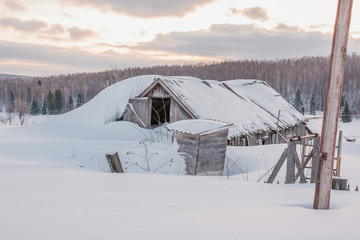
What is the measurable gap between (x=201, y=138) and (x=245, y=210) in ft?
20.0

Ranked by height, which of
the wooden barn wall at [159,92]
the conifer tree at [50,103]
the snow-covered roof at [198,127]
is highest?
the wooden barn wall at [159,92]

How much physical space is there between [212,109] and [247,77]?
284 feet

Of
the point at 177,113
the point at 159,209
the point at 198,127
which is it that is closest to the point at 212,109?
the point at 177,113

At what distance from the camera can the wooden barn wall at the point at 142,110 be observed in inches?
685

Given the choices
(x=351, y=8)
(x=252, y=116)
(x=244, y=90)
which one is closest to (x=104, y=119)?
(x=252, y=116)

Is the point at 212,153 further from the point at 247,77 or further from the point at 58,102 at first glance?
the point at 247,77

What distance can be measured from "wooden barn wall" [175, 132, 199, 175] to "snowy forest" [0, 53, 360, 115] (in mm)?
67871

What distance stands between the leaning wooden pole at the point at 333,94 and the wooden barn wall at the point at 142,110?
13627 mm

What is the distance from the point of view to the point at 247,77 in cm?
9944

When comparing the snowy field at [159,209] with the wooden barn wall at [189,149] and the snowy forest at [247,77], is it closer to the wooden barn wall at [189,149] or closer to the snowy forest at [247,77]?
the wooden barn wall at [189,149]

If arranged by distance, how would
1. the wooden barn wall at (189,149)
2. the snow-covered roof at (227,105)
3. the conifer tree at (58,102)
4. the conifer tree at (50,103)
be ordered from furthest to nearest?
the conifer tree at (58,102) < the conifer tree at (50,103) < the snow-covered roof at (227,105) < the wooden barn wall at (189,149)

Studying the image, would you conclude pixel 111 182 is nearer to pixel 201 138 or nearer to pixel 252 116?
pixel 201 138

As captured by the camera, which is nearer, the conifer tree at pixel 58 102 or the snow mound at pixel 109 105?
the snow mound at pixel 109 105

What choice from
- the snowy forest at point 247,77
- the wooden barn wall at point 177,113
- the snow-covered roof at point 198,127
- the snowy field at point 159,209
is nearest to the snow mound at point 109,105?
the wooden barn wall at point 177,113
